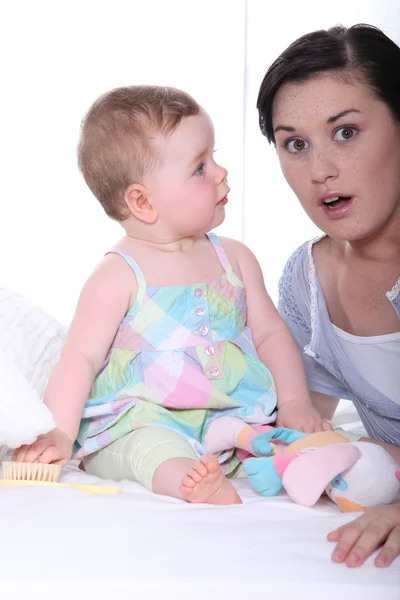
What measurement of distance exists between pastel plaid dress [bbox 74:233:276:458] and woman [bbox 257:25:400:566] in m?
0.27

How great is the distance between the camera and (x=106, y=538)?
104 cm

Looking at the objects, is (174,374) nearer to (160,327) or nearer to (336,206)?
(160,327)

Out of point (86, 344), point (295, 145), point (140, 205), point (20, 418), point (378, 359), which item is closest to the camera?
point (20, 418)

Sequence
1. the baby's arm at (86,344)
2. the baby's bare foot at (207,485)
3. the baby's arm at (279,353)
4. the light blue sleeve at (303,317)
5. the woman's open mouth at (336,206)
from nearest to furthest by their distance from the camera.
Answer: the baby's bare foot at (207,485), the baby's arm at (86,344), the baby's arm at (279,353), the woman's open mouth at (336,206), the light blue sleeve at (303,317)

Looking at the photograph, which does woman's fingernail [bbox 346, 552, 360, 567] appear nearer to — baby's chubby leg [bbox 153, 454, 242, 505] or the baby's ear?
baby's chubby leg [bbox 153, 454, 242, 505]

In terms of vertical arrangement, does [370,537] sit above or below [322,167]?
below

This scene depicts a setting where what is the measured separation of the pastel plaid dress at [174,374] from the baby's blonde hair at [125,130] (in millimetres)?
143

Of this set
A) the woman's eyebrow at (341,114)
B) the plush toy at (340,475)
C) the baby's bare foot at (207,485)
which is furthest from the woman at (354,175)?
the baby's bare foot at (207,485)

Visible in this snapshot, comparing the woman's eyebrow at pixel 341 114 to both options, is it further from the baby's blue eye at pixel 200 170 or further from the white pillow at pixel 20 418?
the white pillow at pixel 20 418

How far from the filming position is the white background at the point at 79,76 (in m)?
3.69

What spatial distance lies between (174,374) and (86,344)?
0.15 meters

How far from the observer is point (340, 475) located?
4.10 feet

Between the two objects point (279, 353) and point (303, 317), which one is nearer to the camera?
point (279, 353)

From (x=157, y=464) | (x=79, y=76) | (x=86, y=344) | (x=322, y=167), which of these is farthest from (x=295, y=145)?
(x=79, y=76)
